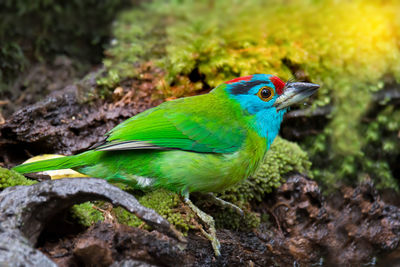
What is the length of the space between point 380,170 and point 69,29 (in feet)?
14.2

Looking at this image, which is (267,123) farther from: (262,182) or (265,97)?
(262,182)

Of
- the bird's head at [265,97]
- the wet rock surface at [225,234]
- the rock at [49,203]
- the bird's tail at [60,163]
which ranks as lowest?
the wet rock surface at [225,234]

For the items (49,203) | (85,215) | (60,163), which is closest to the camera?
(49,203)

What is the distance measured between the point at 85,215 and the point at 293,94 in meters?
1.77

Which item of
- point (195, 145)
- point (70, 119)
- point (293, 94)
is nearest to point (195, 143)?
point (195, 145)

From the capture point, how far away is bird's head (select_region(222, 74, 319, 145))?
3.27 metres

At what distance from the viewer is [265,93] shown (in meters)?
3.28

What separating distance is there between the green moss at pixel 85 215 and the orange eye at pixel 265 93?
4.77ft

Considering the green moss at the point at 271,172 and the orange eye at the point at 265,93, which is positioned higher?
the orange eye at the point at 265,93

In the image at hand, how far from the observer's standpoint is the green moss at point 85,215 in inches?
102

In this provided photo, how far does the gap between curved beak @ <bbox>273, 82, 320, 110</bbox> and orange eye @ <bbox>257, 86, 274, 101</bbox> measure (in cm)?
7

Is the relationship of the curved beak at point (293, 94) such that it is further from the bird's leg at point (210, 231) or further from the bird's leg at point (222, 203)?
the bird's leg at point (210, 231)

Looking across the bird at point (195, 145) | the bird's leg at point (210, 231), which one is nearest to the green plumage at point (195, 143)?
the bird at point (195, 145)

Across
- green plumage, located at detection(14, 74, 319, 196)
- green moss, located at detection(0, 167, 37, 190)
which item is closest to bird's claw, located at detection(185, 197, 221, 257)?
green plumage, located at detection(14, 74, 319, 196)
